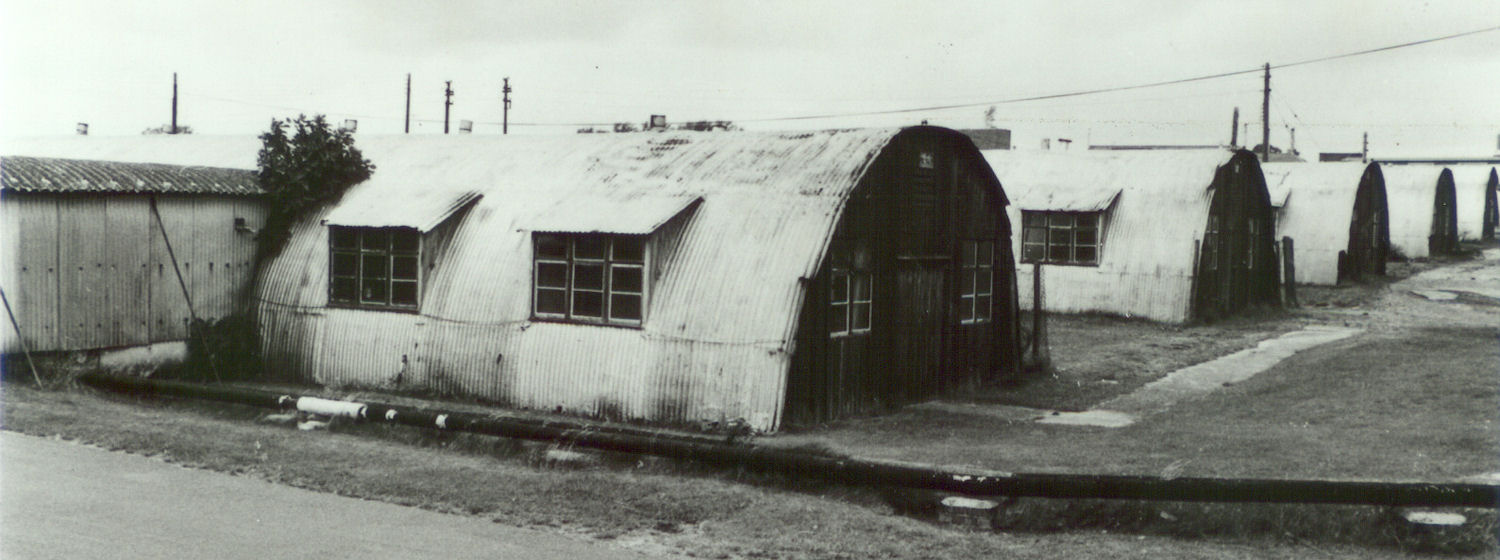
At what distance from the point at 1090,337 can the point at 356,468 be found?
1790cm

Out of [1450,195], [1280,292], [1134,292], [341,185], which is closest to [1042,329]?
[1134,292]

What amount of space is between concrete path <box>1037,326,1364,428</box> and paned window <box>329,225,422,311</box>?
9.26m

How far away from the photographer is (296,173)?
20875 mm

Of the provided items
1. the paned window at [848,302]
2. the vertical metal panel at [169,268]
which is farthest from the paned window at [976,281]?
the vertical metal panel at [169,268]

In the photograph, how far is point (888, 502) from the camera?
12.0m

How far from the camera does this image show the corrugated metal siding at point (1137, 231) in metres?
29.5

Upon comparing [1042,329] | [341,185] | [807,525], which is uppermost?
[341,185]

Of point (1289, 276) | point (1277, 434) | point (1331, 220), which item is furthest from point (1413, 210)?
point (1277, 434)

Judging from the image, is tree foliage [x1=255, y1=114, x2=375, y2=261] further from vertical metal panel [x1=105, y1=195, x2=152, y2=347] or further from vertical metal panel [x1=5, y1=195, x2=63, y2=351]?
vertical metal panel [x1=5, y1=195, x2=63, y2=351]

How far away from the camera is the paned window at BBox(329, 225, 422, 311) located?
19125 millimetres

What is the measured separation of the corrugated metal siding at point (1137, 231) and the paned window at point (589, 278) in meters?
15.8

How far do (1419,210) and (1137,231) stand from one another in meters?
22.2

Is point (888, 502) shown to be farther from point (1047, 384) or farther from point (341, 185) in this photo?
point (341, 185)

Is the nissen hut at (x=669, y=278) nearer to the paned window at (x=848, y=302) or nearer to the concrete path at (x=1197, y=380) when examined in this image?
the paned window at (x=848, y=302)
